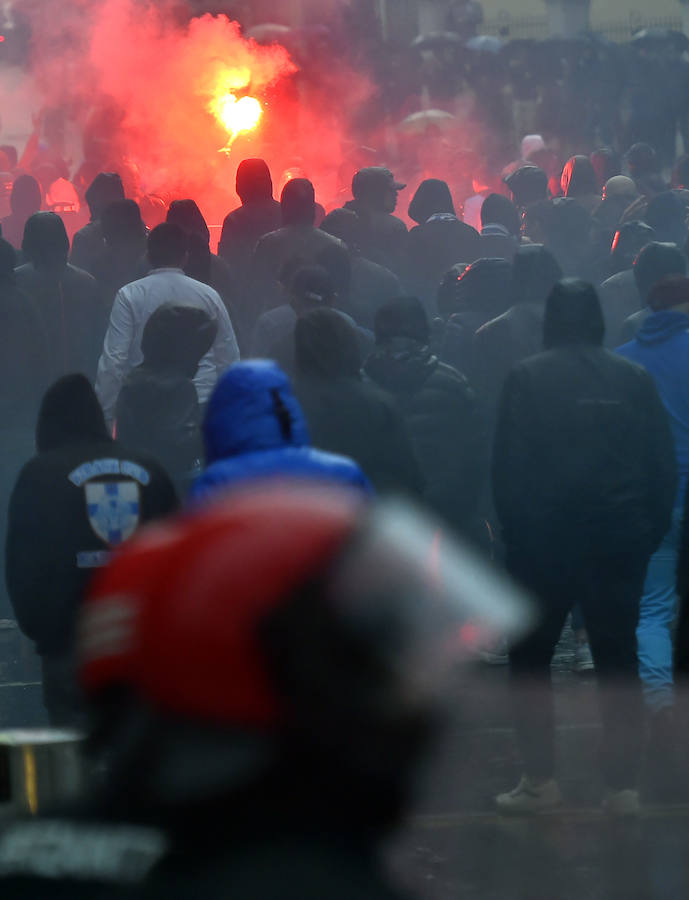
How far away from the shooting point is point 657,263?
7.39 metres

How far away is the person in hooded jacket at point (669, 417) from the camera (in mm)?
6273

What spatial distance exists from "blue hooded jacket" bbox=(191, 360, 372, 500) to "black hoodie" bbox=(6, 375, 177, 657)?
1726mm

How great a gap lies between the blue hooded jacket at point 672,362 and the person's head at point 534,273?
3.46 feet

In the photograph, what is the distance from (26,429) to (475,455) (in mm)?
2287

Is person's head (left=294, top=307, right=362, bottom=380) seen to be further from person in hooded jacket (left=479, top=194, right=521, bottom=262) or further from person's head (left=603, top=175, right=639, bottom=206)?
person's head (left=603, top=175, right=639, bottom=206)

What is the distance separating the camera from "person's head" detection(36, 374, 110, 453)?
4965 mm

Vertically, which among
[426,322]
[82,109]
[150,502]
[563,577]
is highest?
[82,109]

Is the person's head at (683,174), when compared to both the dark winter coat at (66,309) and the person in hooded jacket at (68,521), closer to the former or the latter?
the dark winter coat at (66,309)

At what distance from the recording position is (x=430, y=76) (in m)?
28.6

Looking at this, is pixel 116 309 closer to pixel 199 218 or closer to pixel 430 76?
pixel 199 218

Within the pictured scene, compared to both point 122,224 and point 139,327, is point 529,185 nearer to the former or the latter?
point 122,224

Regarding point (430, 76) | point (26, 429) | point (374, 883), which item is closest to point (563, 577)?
point (26, 429)

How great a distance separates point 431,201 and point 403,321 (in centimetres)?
378

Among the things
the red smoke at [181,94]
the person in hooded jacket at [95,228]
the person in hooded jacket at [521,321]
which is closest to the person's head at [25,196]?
the person in hooded jacket at [95,228]
